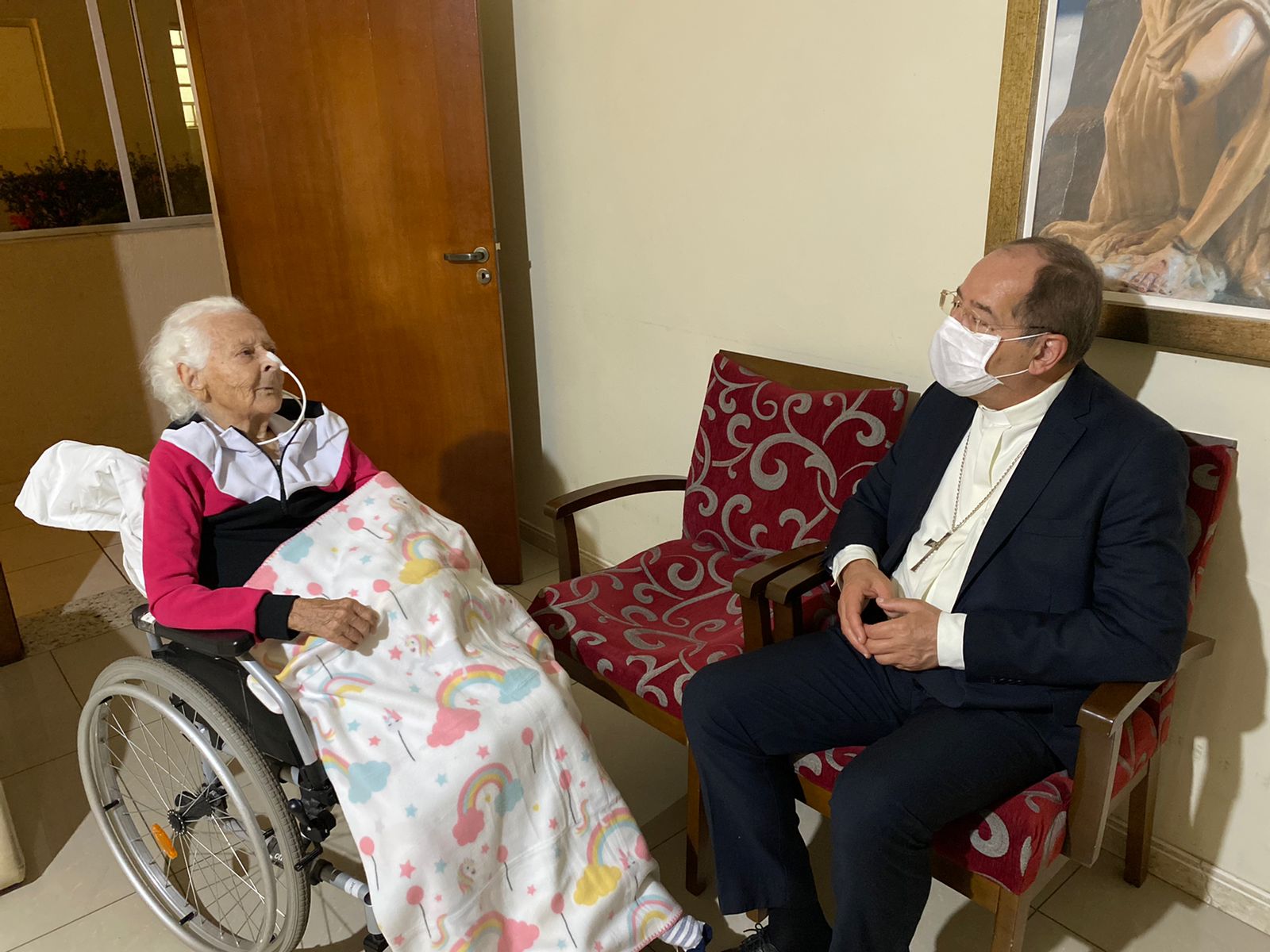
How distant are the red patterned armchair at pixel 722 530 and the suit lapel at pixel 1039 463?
382mm

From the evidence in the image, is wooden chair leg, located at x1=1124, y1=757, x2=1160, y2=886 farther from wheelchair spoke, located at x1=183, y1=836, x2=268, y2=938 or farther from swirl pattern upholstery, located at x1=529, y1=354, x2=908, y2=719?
wheelchair spoke, located at x1=183, y1=836, x2=268, y2=938

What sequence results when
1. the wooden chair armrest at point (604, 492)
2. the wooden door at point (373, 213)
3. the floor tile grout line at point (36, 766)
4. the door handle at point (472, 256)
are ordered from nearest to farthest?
the wooden chair armrest at point (604, 492) → the floor tile grout line at point (36, 766) → the wooden door at point (373, 213) → the door handle at point (472, 256)

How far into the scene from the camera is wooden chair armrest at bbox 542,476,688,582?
6.97ft

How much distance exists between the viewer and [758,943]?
1554 mm

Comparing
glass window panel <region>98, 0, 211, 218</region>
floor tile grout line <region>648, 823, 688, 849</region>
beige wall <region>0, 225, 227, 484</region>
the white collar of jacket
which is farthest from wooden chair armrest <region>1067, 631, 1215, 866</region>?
glass window panel <region>98, 0, 211, 218</region>

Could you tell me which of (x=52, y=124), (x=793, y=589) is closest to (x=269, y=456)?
(x=793, y=589)

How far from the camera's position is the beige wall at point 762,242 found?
1.70m

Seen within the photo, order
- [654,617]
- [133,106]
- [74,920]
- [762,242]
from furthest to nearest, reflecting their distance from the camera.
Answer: [133,106]
[762,242]
[654,617]
[74,920]

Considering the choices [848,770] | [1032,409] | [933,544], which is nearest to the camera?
[848,770]

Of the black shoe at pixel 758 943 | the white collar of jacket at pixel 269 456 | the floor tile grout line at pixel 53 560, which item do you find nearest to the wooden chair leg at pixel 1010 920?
the black shoe at pixel 758 943

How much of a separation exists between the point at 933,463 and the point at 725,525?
60cm

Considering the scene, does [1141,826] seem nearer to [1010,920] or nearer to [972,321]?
[1010,920]

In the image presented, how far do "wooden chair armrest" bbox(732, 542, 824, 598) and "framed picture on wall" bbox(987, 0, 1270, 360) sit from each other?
2.16ft

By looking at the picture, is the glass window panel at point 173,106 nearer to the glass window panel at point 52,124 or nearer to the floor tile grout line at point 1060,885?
the glass window panel at point 52,124
